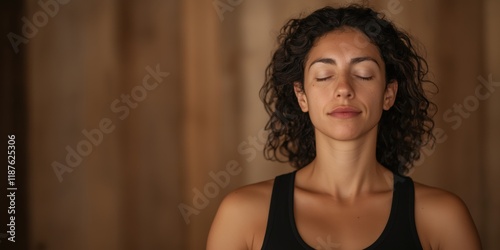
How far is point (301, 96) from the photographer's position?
1772mm

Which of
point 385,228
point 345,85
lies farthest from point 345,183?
point 345,85

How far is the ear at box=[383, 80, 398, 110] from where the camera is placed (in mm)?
1733

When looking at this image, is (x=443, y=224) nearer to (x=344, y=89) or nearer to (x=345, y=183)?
(x=345, y=183)

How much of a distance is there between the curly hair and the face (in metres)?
0.04

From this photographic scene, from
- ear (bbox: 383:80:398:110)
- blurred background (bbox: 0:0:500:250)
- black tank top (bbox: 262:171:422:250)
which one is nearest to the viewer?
black tank top (bbox: 262:171:422:250)

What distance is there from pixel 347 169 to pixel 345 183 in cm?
4

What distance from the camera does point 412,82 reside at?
5.95ft

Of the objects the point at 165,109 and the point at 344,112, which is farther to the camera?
the point at 165,109

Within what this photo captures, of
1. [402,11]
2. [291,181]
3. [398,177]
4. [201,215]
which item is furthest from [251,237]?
[402,11]

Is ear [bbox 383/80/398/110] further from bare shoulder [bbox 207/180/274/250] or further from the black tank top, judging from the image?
bare shoulder [bbox 207/180/274/250]

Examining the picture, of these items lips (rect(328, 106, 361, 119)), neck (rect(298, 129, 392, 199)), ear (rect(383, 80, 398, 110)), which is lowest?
neck (rect(298, 129, 392, 199))

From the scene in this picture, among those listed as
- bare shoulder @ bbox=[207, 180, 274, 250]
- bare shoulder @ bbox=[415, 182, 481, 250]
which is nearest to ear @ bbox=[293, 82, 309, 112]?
bare shoulder @ bbox=[207, 180, 274, 250]

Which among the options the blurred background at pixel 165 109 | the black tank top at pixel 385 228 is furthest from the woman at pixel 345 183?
the blurred background at pixel 165 109

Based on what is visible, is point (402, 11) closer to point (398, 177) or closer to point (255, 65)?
point (255, 65)
